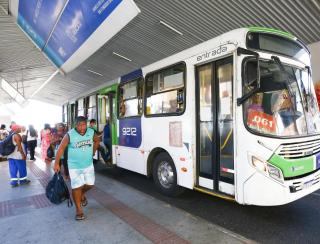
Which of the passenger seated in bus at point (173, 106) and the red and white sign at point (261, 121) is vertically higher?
the passenger seated in bus at point (173, 106)

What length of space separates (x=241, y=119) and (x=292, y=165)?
0.97 meters

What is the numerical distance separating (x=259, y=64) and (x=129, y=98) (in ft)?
12.5

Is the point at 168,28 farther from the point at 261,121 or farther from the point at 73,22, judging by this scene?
the point at 261,121

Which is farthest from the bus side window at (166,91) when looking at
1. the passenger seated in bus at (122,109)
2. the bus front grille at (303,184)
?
the bus front grille at (303,184)

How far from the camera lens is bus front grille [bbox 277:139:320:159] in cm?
373

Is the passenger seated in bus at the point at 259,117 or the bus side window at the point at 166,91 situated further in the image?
the bus side window at the point at 166,91

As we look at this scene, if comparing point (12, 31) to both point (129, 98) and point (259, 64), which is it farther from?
point (259, 64)

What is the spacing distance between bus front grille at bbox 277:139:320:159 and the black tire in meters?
A: 2.21

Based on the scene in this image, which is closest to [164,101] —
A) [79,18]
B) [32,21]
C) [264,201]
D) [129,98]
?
[129,98]

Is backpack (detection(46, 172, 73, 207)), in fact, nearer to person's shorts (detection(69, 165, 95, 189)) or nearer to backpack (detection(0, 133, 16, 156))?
person's shorts (detection(69, 165, 95, 189))

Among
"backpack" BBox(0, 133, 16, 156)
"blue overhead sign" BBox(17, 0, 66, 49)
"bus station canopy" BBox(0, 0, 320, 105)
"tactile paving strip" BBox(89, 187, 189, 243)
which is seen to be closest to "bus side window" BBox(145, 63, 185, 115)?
"tactile paving strip" BBox(89, 187, 189, 243)

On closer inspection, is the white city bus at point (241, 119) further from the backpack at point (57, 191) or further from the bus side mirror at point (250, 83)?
the backpack at point (57, 191)

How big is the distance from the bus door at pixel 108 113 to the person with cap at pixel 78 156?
3199mm

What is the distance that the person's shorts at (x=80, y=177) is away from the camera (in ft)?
14.3
